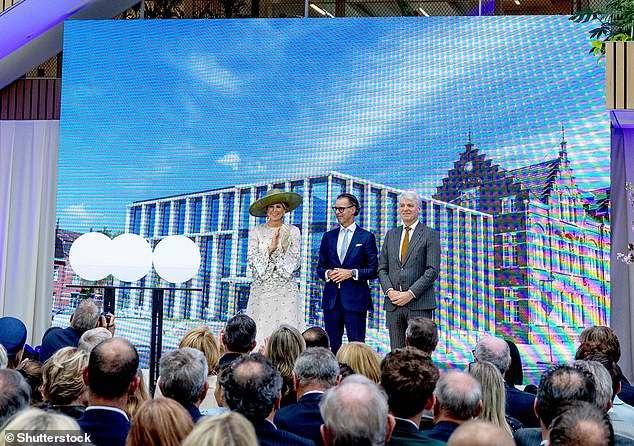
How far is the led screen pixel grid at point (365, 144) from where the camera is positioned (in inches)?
321

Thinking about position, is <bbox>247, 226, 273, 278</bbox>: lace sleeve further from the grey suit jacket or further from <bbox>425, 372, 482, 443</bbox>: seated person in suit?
<bbox>425, 372, 482, 443</bbox>: seated person in suit

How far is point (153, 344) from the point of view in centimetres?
554

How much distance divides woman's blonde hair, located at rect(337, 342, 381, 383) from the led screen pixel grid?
4539 mm

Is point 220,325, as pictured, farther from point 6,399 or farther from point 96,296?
point 6,399

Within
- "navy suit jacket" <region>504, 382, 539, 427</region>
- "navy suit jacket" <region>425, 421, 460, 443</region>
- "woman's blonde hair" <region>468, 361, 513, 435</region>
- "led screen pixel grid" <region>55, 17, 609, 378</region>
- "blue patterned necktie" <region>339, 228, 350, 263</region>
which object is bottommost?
"navy suit jacket" <region>504, 382, 539, 427</region>

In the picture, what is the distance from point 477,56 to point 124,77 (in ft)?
12.9

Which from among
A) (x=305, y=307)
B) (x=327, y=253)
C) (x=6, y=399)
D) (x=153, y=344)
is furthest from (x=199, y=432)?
(x=305, y=307)

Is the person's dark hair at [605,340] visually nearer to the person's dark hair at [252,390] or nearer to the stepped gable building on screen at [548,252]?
the person's dark hair at [252,390]

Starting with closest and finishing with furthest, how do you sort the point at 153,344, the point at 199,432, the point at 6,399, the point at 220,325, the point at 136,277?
the point at 199,432
the point at 6,399
the point at 153,344
the point at 136,277
the point at 220,325

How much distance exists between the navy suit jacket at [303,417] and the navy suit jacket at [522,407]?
1.15 m

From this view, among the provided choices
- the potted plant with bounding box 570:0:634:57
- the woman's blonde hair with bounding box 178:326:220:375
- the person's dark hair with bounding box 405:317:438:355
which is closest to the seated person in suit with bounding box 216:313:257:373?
the woman's blonde hair with bounding box 178:326:220:375

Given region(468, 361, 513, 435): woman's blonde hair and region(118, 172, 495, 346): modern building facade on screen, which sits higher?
region(118, 172, 495, 346): modern building facade on screen

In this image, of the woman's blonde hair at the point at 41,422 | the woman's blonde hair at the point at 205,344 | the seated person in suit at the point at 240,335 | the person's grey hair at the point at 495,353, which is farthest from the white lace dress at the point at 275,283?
the woman's blonde hair at the point at 41,422

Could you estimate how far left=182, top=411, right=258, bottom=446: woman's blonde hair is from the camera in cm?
181
